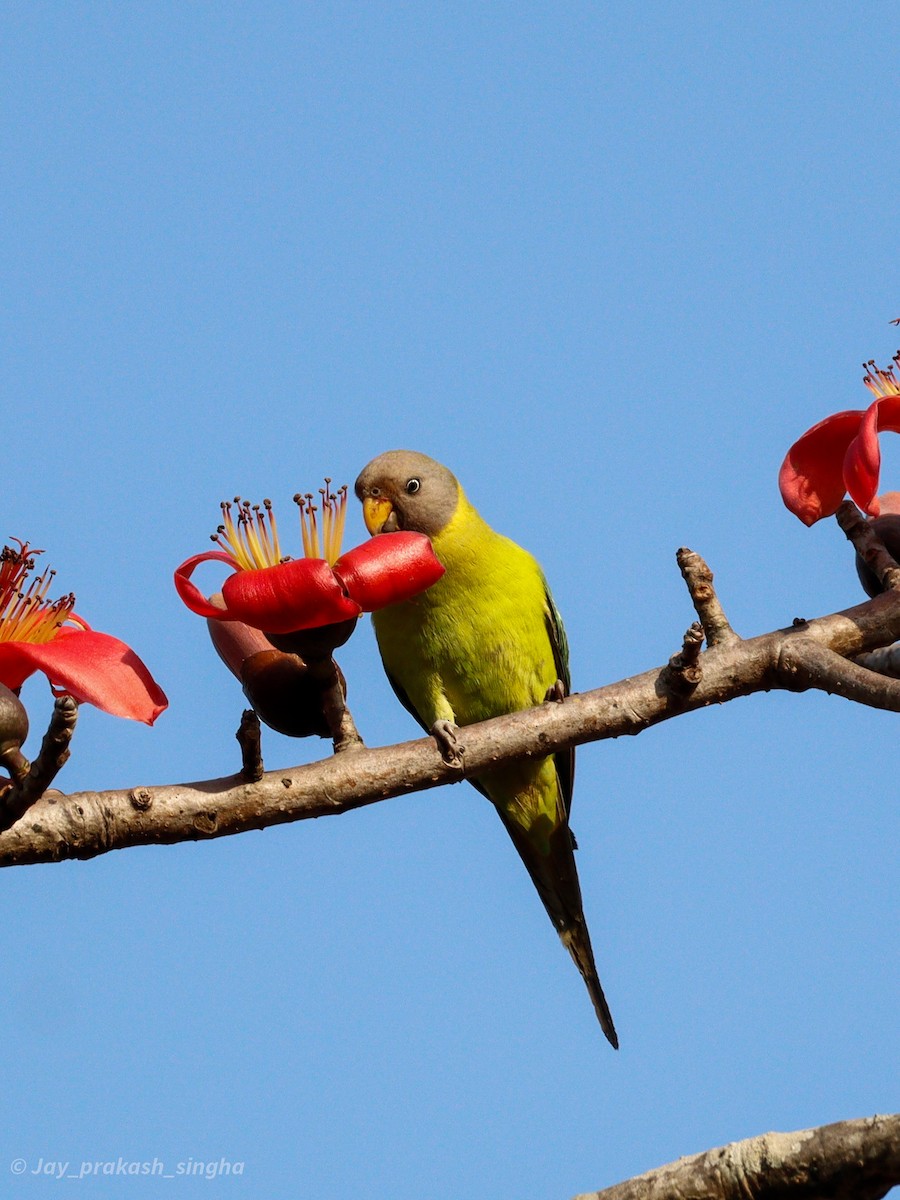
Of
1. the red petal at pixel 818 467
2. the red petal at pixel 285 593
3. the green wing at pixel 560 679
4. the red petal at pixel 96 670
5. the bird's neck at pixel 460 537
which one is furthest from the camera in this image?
the green wing at pixel 560 679

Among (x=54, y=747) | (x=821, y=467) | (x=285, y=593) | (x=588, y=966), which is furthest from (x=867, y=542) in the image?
(x=588, y=966)

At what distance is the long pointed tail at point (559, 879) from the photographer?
6.71 meters

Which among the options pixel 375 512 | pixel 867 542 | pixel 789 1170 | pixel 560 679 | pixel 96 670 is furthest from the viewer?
pixel 560 679

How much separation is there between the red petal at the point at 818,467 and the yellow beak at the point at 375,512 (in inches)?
109

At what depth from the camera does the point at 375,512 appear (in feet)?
20.4

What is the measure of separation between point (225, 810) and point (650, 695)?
1068 millimetres

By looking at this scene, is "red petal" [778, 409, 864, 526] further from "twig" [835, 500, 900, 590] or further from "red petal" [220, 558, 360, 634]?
"red petal" [220, 558, 360, 634]

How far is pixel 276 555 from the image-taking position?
12.3 ft

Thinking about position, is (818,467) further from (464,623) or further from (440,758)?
(464,623)

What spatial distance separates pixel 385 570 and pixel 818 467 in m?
1.21

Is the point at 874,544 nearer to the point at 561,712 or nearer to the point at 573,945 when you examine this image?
the point at 561,712

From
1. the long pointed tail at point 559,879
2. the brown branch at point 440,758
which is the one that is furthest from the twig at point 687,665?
the long pointed tail at point 559,879

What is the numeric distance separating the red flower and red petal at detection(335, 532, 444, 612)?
1.72ft

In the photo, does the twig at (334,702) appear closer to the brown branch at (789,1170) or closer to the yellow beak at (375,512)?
the brown branch at (789,1170)
